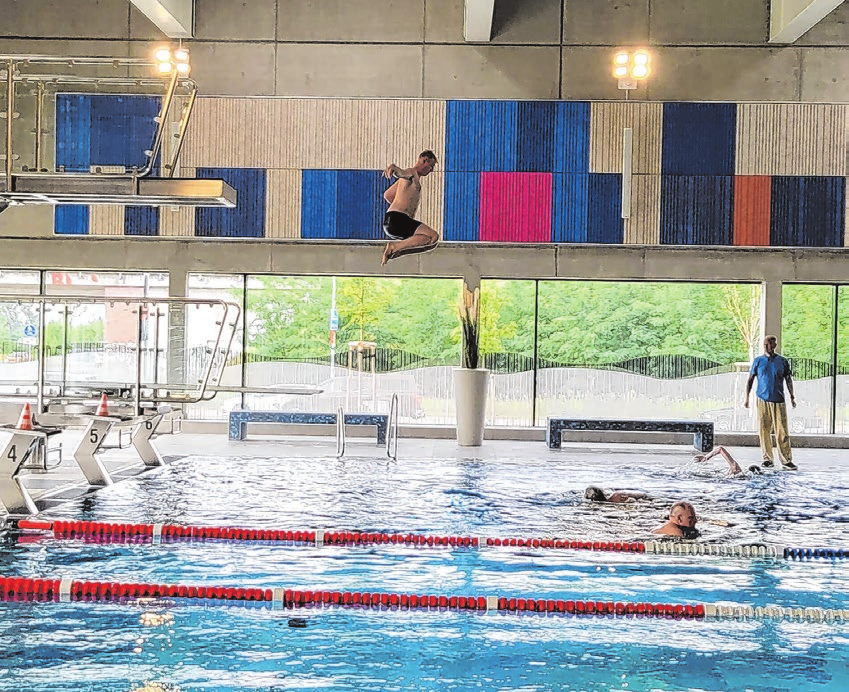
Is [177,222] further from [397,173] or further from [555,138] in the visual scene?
[397,173]

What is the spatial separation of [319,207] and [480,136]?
262 cm

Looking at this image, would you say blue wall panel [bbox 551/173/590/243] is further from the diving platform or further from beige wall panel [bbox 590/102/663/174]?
the diving platform

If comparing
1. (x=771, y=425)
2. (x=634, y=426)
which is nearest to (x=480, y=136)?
(x=634, y=426)

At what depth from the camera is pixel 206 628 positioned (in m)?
5.55

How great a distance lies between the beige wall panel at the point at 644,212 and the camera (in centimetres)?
1518

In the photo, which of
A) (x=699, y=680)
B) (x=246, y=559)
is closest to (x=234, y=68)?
(x=246, y=559)

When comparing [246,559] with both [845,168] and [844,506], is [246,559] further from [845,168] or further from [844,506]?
[845,168]

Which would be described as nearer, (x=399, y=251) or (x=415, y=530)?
(x=415, y=530)

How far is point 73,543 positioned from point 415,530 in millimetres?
2528

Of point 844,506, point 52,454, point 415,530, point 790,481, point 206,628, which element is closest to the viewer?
point 206,628

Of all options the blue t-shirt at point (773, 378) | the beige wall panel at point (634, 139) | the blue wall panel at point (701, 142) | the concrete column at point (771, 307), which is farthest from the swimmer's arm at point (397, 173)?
the concrete column at point (771, 307)

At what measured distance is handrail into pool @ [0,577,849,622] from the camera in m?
5.94

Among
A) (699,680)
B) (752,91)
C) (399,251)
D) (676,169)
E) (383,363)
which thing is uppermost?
(752,91)

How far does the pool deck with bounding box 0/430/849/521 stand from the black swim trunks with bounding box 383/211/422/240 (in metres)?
3.45
